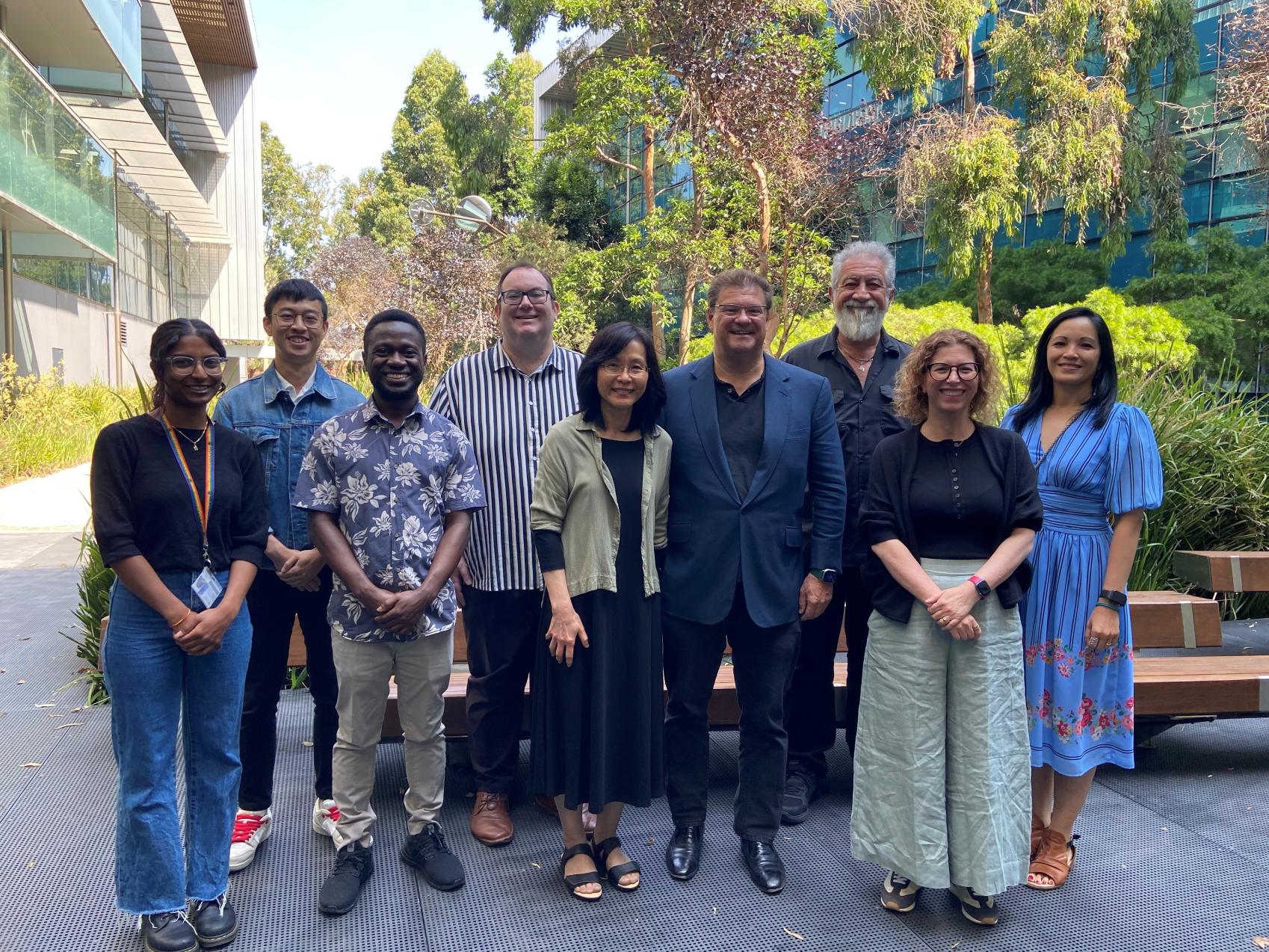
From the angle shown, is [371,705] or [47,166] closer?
[371,705]

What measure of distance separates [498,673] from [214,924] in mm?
1203

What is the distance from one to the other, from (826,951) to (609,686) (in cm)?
104

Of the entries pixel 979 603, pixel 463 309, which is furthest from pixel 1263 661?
pixel 463 309

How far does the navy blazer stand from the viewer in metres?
3.10

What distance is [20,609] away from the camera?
671cm

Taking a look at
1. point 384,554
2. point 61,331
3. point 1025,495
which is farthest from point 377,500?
point 61,331

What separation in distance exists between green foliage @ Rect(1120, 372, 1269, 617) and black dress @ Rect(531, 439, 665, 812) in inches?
174

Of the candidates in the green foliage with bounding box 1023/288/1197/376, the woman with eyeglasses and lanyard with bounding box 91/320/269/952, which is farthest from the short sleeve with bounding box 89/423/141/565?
the green foliage with bounding box 1023/288/1197/376

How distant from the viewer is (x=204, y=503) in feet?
8.87

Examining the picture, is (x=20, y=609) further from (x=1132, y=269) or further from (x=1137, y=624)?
(x=1132, y=269)

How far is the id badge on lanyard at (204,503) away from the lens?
2672 millimetres

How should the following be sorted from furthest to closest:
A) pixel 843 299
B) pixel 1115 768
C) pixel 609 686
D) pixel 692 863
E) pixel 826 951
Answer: pixel 1115 768
pixel 843 299
pixel 692 863
pixel 609 686
pixel 826 951

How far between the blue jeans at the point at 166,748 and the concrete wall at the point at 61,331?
15964mm

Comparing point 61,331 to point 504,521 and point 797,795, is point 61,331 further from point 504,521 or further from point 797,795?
point 797,795
